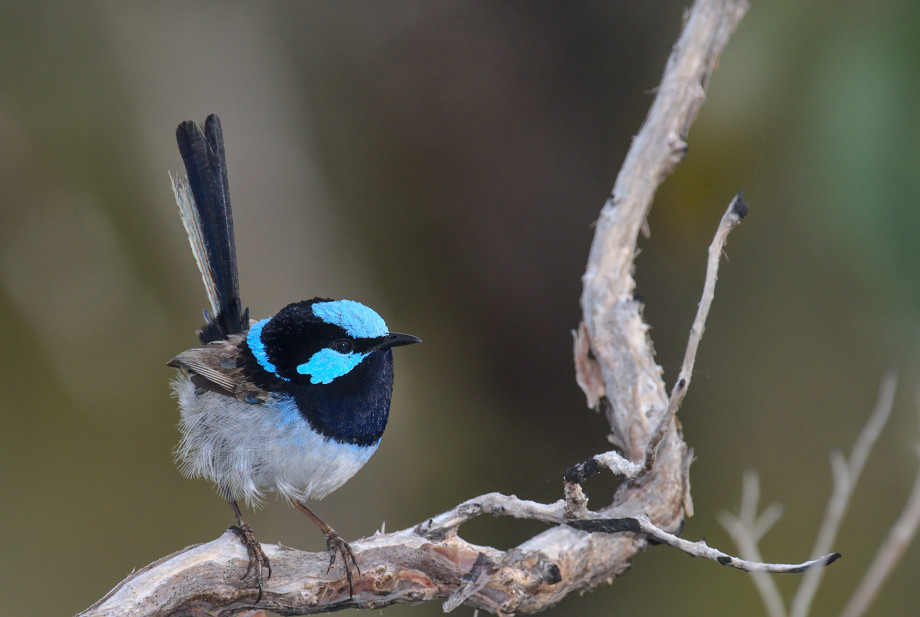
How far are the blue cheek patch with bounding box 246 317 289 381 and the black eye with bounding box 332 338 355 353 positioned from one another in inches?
8.3

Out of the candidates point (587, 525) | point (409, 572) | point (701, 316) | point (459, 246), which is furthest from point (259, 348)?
Answer: point (459, 246)

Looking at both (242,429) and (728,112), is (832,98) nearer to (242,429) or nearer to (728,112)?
(728,112)

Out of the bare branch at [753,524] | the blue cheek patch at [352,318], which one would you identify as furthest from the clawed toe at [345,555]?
the bare branch at [753,524]

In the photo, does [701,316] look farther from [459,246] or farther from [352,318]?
[459,246]

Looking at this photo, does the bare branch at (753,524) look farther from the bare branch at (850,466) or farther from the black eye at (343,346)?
the black eye at (343,346)

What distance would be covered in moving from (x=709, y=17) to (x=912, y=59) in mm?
1433

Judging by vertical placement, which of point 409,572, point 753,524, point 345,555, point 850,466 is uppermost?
point 345,555

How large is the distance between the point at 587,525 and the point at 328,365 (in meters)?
0.80

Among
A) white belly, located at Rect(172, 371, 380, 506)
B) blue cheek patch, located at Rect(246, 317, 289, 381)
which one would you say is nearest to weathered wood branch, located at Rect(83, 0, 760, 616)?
white belly, located at Rect(172, 371, 380, 506)

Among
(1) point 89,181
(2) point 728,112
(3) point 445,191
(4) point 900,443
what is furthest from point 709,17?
(1) point 89,181

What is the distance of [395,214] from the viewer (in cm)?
442

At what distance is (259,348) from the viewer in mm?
2371

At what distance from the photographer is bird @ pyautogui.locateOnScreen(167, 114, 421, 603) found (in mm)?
2211

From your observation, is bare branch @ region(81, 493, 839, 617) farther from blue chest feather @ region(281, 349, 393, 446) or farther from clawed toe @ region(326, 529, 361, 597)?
blue chest feather @ region(281, 349, 393, 446)
